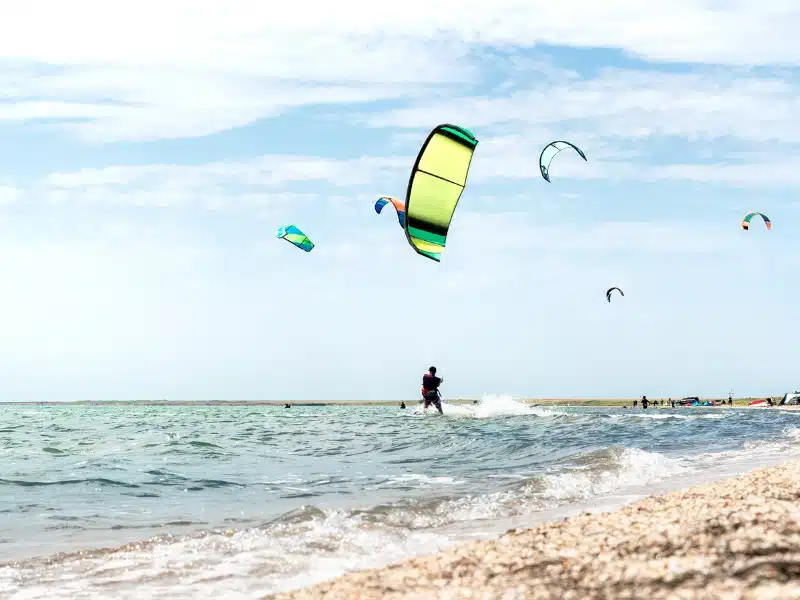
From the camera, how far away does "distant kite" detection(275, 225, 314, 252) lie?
68.8ft

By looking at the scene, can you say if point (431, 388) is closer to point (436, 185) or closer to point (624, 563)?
point (436, 185)

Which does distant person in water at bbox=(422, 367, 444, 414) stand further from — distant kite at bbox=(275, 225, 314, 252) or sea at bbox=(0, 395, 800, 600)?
sea at bbox=(0, 395, 800, 600)

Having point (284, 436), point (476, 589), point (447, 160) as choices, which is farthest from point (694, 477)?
point (284, 436)

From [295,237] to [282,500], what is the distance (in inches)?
504

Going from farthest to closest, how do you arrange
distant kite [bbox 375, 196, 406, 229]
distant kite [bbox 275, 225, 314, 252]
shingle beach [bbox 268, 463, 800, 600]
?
1. distant kite [bbox 275, 225, 314, 252]
2. distant kite [bbox 375, 196, 406, 229]
3. shingle beach [bbox 268, 463, 800, 600]

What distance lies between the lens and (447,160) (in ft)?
33.9

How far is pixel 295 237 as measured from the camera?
2119 cm

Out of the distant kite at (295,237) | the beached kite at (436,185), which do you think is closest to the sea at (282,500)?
the beached kite at (436,185)

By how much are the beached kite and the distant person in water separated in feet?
65.0

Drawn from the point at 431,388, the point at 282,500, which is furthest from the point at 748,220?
the point at 282,500

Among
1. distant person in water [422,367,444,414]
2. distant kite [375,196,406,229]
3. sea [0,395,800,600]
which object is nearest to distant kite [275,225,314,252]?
distant kite [375,196,406,229]

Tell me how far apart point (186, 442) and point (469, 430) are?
7299 mm

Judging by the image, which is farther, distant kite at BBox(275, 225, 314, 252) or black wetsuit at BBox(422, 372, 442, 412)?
black wetsuit at BBox(422, 372, 442, 412)

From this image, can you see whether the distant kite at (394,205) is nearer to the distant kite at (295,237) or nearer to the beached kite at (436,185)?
the beached kite at (436,185)
